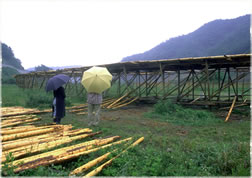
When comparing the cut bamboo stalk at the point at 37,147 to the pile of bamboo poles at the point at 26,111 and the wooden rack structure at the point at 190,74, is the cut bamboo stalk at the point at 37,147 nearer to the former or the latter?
the pile of bamboo poles at the point at 26,111

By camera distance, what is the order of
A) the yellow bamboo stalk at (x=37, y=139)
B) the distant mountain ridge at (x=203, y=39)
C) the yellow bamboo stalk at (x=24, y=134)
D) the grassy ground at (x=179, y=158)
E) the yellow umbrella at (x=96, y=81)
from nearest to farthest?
the grassy ground at (x=179, y=158) → the yellow bamboo stalk at (x=37, y=139) → the yellow bamboo stalk at (x=24, y=134) → the yellow umbrella at (x=96, y=81) → the distant mountain ridge at (x=203, y=39)

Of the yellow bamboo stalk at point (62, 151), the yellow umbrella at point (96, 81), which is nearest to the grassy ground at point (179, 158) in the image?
the yellow bamboo stalk at point (62, 151)

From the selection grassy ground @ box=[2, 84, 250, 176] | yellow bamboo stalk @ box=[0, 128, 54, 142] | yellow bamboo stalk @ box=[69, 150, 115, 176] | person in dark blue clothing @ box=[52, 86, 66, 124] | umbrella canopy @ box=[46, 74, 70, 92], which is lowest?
grassy ground @ box=[2, 84, 250, 176]

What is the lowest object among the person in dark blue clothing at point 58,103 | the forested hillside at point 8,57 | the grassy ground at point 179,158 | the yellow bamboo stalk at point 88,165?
the grassy ground at point 179,158

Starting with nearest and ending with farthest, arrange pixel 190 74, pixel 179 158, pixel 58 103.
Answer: pixel 179 158 → pixel 58 103 → pixel 190 74

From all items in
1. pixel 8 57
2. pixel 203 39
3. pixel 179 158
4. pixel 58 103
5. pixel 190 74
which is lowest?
pixel 179 158

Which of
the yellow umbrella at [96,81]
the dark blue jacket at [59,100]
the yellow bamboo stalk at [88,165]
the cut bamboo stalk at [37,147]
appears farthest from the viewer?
the dark blue jacket at [59,100]

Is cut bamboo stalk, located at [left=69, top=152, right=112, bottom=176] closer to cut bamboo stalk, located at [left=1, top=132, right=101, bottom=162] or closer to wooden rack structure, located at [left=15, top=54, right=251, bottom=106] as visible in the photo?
cut bamboo stalk, located at [left=1, top=132, right=101, bottom=162]

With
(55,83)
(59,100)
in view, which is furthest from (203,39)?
(55,83)

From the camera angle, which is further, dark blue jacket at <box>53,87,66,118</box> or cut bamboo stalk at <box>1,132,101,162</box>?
dark blue jacket at <box>53,87,66,118</box>

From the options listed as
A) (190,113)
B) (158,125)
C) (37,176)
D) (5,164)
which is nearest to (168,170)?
(37,176)

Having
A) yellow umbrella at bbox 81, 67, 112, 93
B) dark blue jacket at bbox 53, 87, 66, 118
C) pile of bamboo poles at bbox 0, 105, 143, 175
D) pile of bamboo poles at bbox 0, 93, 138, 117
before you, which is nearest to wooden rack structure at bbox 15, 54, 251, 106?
pile of bamboo poles at bbox 0, 93, 138, 117

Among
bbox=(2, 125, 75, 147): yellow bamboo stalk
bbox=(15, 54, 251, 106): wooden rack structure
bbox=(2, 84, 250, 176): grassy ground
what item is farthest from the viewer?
bbox=(15, 54, 251, 106): wooden rack structure

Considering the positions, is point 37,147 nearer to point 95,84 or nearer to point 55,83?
point 55,83
